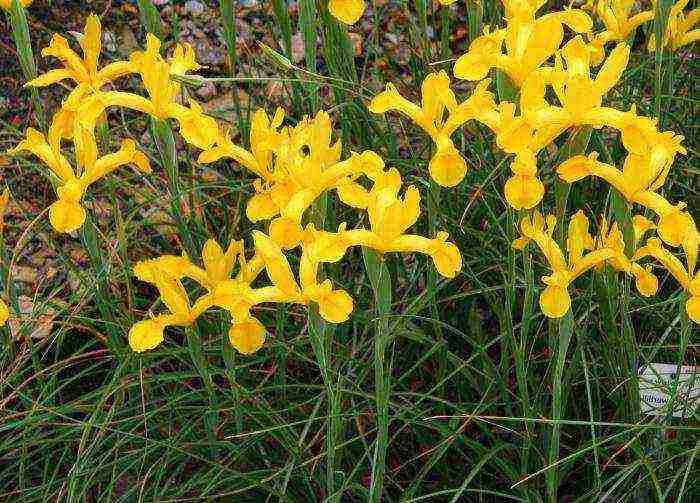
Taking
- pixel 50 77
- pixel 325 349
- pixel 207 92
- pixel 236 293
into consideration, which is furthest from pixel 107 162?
pixel 207 92

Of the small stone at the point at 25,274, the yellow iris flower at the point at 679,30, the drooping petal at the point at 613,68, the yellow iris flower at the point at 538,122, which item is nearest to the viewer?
the yellow iris flower at the point at 538,122

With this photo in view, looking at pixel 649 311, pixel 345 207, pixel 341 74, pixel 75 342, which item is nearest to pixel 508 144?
pixel 649 311

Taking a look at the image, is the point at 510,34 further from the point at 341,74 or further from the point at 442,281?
the point at 341,74

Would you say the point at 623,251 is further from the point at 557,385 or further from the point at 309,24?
the point at 309,24

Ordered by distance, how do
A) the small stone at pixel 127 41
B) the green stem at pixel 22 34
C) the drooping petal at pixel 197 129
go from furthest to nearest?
the small stone at pixel 127 41
the green stem at pixel 22 34
the drooping petal at pixel 197 129

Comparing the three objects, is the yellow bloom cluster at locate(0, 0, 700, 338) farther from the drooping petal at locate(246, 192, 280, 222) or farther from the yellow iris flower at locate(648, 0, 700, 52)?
the yellow iris flower at locate(648, 0, 700, 52)

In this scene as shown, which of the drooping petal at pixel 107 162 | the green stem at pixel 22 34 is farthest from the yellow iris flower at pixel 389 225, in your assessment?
the green stem at pixel 22 34

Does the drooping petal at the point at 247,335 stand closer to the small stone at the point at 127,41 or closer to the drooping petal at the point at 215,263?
the drooping petal at the point at 215,263
